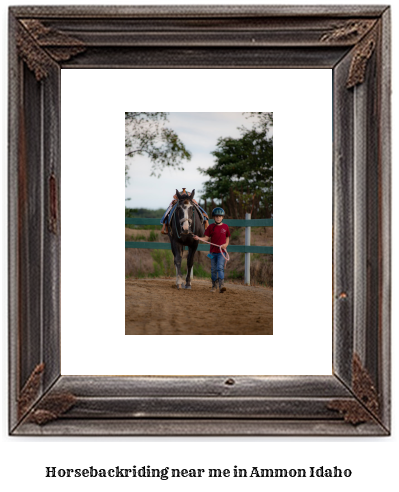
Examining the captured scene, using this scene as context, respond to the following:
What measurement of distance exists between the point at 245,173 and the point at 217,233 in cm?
36

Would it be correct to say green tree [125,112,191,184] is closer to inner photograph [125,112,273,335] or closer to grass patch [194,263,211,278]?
inner photograph [125,112,273,335]

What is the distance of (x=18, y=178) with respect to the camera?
1.74 metres

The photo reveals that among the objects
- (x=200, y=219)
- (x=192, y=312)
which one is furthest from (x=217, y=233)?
(x=192, y=312)

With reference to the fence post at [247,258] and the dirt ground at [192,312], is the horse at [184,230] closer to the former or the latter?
the dirt ground at [192,312]

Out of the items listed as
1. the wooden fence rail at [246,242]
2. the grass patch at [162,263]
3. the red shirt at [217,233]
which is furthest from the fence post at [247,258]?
the grass patch at [162,263]

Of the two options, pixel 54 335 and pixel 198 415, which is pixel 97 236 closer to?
pixel 54 335

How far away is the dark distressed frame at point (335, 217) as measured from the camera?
1720 millimetres

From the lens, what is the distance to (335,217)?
1.78m

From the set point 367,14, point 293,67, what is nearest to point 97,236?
point 293,67

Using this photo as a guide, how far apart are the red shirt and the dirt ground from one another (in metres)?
0.28

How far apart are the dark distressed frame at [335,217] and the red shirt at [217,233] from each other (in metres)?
0.64

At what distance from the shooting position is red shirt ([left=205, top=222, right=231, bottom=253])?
225cm

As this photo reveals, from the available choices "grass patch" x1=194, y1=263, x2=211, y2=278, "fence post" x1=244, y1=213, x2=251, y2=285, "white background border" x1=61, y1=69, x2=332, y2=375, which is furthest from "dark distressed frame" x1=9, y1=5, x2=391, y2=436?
"grass patch" x1=194, y1=263, x2=211, y2=278

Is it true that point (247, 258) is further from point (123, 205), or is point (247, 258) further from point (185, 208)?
point (123, 205)
